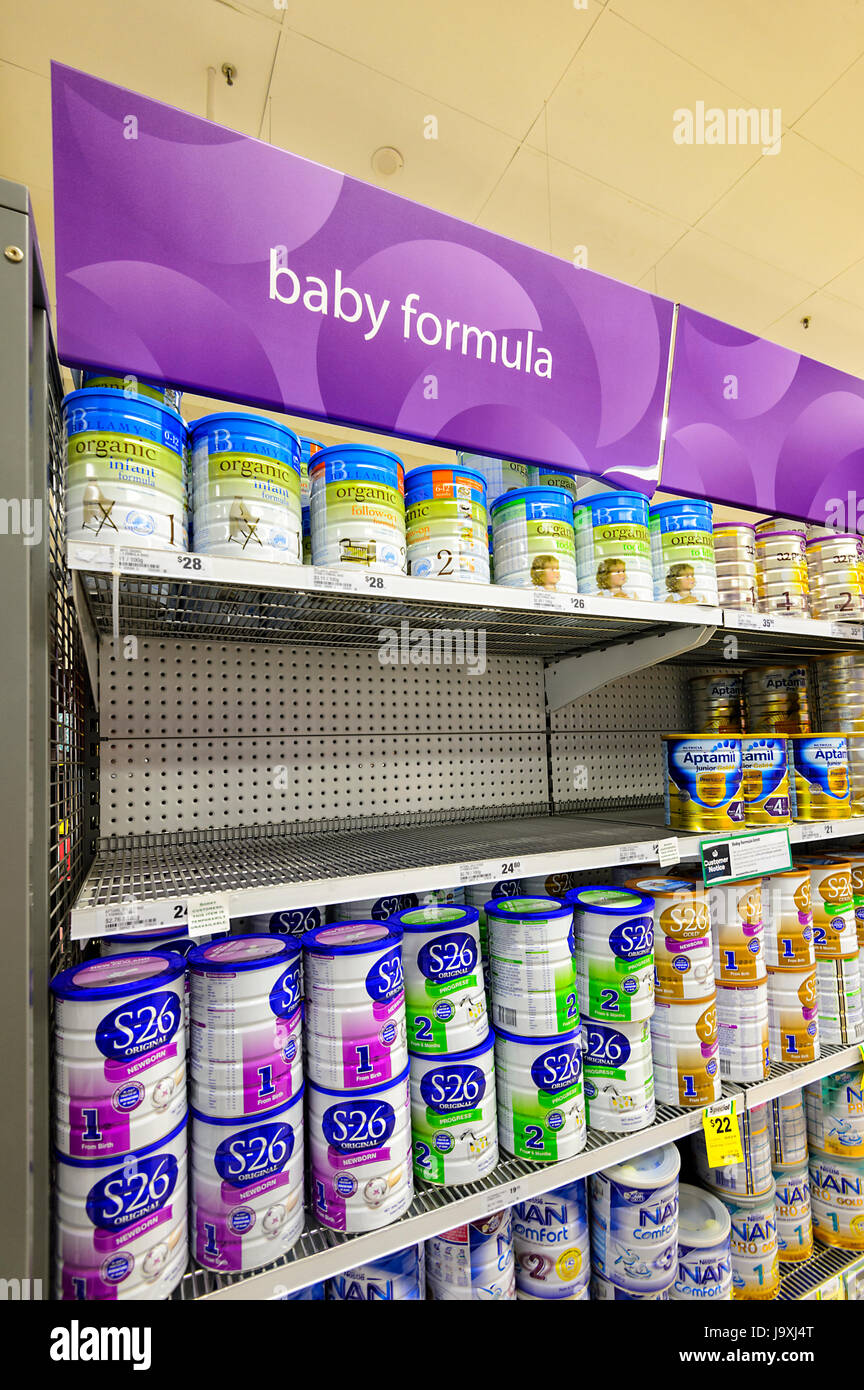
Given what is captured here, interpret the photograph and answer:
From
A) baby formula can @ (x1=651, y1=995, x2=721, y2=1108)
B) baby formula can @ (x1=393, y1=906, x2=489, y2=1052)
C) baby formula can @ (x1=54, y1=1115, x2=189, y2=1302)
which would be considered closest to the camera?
baby formula can @ (x1=54, y1=1115, x2=189, y2=1302)

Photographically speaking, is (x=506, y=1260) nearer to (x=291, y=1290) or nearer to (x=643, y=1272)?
(x=643, y=1272)

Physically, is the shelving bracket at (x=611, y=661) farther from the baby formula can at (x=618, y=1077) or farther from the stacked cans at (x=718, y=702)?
the baby formula can at (x=618, y=1077)

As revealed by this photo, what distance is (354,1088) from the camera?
1064 millimetres

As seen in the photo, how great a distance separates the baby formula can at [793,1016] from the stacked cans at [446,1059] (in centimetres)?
90

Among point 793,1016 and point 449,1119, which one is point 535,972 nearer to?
point 449,1119

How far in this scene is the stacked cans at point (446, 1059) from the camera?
117 centimetres

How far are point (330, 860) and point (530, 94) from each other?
256cm

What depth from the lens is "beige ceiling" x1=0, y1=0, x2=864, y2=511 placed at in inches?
78.0

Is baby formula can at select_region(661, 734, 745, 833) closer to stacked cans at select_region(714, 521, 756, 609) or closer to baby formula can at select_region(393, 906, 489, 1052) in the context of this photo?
stacked cans at select_region(714, 521, 756, 609)

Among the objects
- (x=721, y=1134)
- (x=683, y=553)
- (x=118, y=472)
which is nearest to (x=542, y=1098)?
(x=721, y=1134)

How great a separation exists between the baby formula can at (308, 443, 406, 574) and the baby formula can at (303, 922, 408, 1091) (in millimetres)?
633

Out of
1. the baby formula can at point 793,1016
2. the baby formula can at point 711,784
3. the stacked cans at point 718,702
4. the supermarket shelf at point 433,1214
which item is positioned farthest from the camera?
the stacked cans at point 718,702

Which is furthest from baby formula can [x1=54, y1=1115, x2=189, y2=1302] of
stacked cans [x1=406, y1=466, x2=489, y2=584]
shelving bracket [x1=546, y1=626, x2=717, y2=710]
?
shelving bracket [x1=546, y1=626, x2=717, y2=710]

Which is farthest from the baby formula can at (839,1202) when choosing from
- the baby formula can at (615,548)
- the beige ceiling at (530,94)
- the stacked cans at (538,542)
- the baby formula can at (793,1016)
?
the beige ceiling at (530,94)
